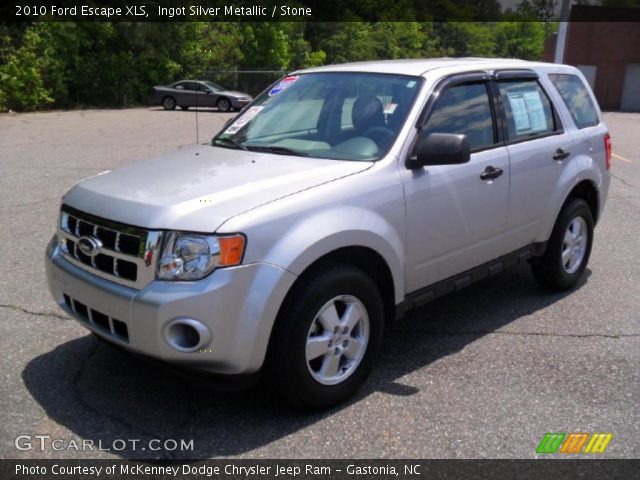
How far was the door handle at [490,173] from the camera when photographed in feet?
14.1

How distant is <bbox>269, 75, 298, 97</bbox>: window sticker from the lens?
190 inches

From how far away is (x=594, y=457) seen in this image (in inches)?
126

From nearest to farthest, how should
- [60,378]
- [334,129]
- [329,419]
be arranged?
[329,419], [60,378], [334,129]

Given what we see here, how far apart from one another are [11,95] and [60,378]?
2605cm

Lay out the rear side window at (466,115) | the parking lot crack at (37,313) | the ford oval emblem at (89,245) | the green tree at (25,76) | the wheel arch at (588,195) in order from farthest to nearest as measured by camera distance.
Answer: the green tree at (25,76) → the wheel arch at (588,195) → the parking lot crack at (37,313) → the rear side window at (466,115) → the ford oval emblem at (89,245)

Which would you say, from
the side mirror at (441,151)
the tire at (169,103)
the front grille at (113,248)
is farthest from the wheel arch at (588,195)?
the tire at (169,103)

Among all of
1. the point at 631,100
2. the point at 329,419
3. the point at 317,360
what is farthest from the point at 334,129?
the point at 631,100

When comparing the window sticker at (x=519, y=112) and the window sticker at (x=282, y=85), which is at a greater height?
the window sticker at (x=282, y=85)

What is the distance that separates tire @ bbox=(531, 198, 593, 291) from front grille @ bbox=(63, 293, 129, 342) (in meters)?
3.38

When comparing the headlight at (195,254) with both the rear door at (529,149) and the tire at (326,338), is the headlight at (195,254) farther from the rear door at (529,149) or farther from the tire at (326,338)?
the rear door at (529,149)

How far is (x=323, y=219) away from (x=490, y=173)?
1.51 meters

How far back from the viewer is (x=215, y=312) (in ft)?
9.86

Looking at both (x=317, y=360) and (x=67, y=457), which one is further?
(x=317, y=360)

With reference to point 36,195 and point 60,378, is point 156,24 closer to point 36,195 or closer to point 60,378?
point 36,195
